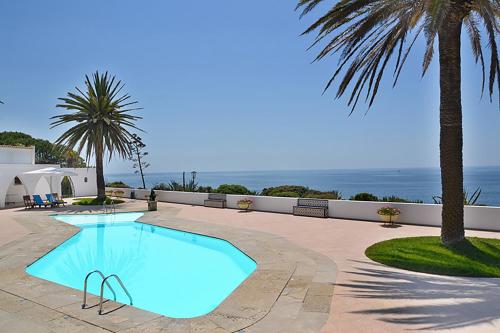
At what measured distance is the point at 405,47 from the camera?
11359 mm

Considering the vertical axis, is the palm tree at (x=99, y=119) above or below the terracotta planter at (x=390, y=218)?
above

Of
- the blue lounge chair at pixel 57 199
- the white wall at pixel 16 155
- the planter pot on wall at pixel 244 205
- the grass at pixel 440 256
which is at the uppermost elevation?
the white wall at pixel 16 155

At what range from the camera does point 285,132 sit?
94.1 meters

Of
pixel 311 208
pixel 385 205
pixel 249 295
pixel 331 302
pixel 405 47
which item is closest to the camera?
pixel 331 302

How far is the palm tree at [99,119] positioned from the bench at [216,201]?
8250 mm

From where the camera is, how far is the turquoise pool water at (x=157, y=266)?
8.09 metres

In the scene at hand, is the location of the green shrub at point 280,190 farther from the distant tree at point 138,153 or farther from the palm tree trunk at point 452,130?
the distant tree at point 138,153

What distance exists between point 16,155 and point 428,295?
2996cm

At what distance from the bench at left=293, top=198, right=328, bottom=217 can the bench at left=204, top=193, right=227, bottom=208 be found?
5401 mm

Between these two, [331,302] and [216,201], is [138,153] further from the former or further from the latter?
[331,302]

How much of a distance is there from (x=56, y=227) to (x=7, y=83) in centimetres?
1463

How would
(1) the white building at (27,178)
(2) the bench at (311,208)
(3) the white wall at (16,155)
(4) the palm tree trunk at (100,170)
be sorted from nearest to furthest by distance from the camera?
(2) the bench at (311,208) < (1) the white building at (27,178) < (4) the palm tree trunk at (100,170) < (3) the white wall at (16,155)

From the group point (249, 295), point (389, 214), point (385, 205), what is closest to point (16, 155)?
point (385, 205)

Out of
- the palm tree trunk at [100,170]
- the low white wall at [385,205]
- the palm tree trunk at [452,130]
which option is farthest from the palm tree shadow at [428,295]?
the palm tree trunk at [100,170]
